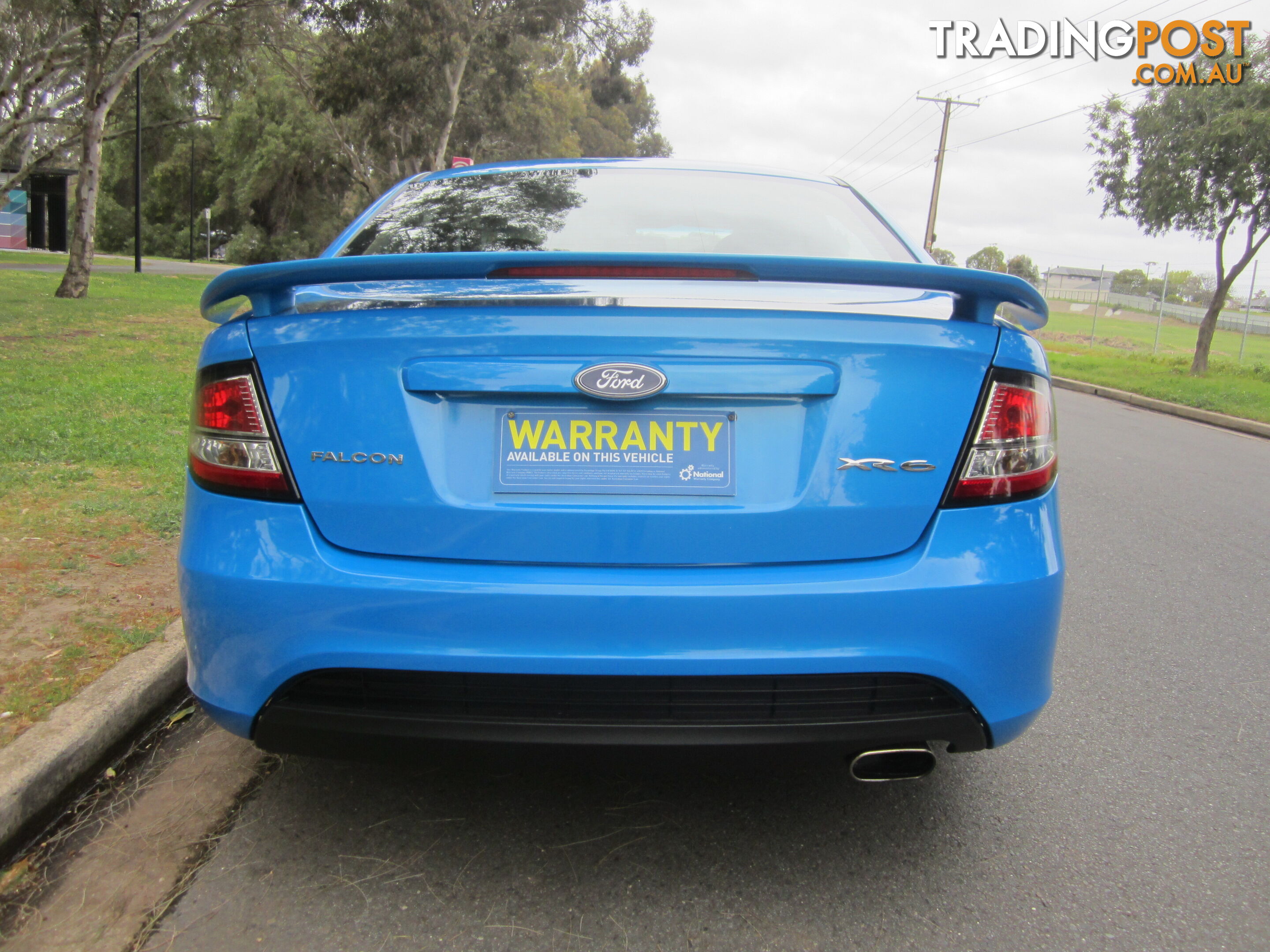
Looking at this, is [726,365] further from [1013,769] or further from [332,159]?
[332,159]

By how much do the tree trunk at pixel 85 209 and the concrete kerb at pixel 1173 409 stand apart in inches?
622

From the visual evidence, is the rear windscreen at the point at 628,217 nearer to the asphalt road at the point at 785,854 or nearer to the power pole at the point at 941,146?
the asphalt road at the point at 785,854

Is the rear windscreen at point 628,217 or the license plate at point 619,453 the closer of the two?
the license plate at point 619,453

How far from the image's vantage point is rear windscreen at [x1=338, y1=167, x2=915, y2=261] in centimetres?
272

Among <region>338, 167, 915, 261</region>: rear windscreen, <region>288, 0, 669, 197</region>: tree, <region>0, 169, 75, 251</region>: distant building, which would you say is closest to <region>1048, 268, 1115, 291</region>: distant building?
<region>288, 0, 669, 197</region>: tree

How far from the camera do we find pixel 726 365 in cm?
185

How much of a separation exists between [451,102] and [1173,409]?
20608 mm

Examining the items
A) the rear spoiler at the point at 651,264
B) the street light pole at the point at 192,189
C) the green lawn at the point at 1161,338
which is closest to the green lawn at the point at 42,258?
the street light pole at the point at 192,189

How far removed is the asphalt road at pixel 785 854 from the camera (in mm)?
1989

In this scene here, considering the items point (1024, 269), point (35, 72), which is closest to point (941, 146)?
point (1024, 269)

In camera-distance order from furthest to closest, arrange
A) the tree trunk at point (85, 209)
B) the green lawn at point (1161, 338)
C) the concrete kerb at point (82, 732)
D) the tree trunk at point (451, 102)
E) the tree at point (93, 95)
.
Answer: the tree trunk at point (451, 102), the green lawn at point (1161, 338), the tree trunk at point (85, 209), the tree at point (93, 95), the concrete kerb at point (82, 732)

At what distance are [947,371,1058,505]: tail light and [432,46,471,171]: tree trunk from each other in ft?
87.8

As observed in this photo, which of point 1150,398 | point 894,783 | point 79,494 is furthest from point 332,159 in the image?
point 894,783

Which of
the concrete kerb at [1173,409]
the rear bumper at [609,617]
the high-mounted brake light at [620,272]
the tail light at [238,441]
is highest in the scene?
the high-mounted brake light at [620,272]
